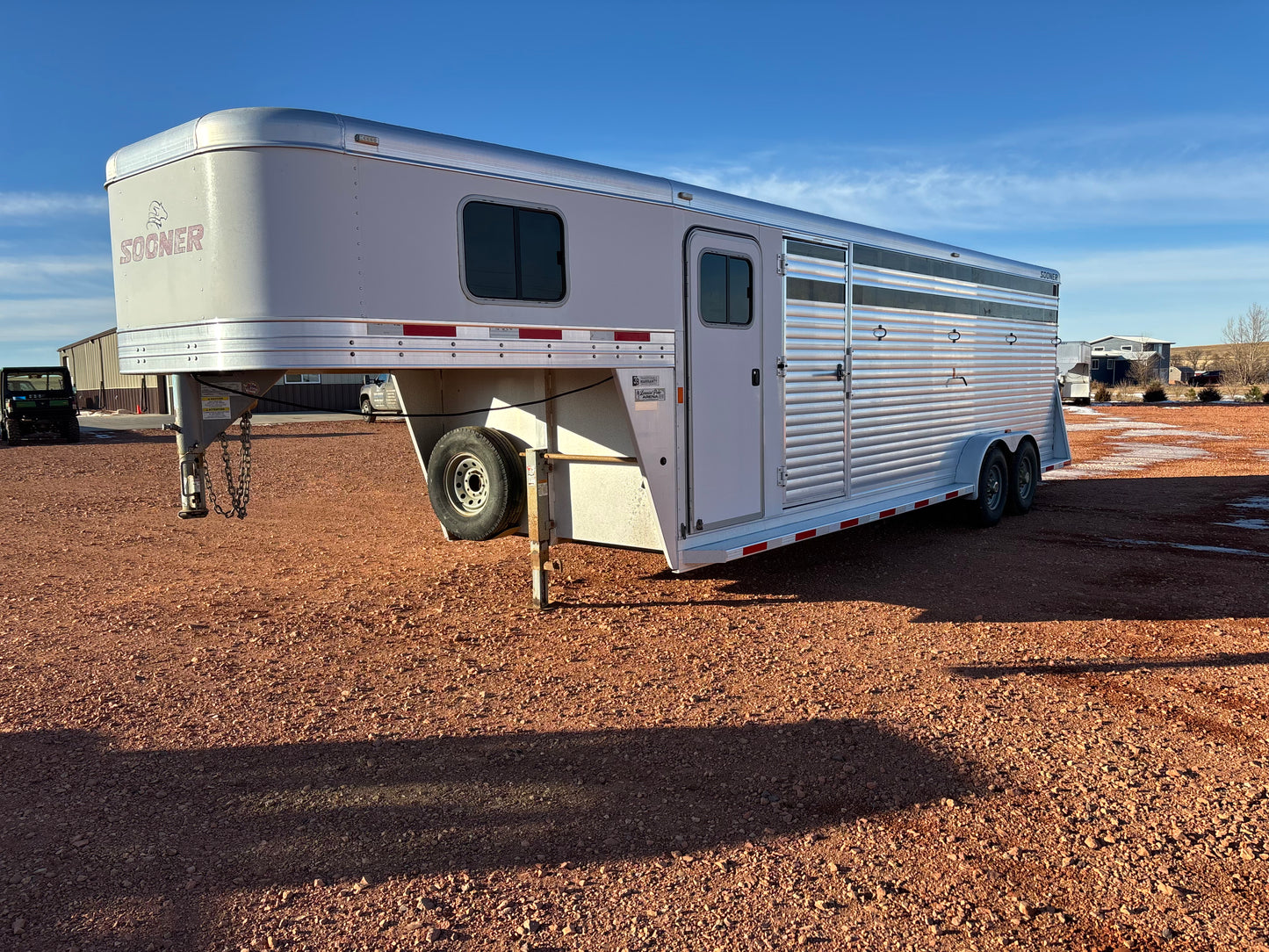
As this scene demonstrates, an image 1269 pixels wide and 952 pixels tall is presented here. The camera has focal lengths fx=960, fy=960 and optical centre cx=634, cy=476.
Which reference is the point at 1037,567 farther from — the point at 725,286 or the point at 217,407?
the point at 217,407

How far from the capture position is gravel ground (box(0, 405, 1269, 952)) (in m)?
3.04

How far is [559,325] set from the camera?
5.60 metres

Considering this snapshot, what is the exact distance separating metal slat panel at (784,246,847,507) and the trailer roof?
736 mm

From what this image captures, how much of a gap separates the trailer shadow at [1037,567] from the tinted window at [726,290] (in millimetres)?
1992

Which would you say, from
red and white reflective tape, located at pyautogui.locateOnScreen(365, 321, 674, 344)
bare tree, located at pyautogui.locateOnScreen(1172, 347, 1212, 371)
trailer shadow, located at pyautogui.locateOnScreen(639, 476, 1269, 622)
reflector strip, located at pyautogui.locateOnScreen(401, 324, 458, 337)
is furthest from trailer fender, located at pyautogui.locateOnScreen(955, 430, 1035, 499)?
bare tree, located at pyautogui.locateOnScreen(1172, 347, 1212, 371)

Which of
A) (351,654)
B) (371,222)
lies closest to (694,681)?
(351,654)

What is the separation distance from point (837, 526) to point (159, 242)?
4962mm

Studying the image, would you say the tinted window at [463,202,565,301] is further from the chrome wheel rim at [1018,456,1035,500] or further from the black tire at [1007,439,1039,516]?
the chrome wheel rim at [1018,456,1035,500]

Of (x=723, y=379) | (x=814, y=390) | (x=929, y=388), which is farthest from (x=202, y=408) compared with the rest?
(x=929, y=388)

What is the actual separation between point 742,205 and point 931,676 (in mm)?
3429

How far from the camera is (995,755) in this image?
13.8ft

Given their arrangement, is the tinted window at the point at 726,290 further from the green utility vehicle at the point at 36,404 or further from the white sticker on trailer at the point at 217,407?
the green utility vehicle at the point at 36,404

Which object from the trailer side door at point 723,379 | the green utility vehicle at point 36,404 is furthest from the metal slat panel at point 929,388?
the green utility vehicle at point 36,404

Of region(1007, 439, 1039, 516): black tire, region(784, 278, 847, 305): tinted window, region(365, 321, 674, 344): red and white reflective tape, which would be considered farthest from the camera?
region(1007, 439, 1039, 516): black tire
